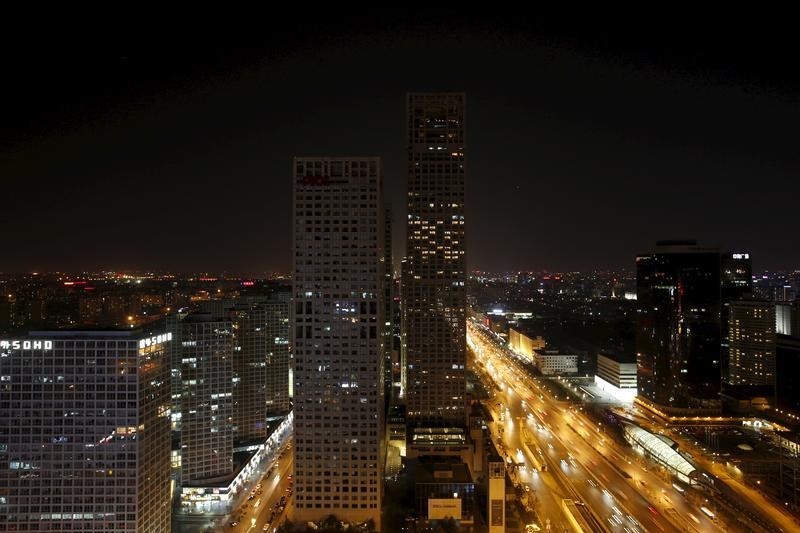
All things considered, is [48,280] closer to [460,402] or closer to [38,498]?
[38,498]

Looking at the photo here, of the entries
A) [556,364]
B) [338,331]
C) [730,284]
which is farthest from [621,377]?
[338,331]

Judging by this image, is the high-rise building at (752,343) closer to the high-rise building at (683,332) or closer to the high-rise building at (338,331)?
the high-rise building at (683,332)

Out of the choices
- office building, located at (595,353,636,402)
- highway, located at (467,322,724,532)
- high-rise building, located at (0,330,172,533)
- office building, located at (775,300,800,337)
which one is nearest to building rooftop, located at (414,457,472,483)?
highway, located at (467,322,724,532)

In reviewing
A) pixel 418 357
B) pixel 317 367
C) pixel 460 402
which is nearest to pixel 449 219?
pixel 418 357

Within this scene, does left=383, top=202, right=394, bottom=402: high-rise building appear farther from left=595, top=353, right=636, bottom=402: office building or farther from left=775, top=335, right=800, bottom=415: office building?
left=775, top=335, right=800, bottom=415: office building

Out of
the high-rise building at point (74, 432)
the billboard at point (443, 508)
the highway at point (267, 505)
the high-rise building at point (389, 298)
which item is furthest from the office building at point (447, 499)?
the high-rise building at point (389, 298)
